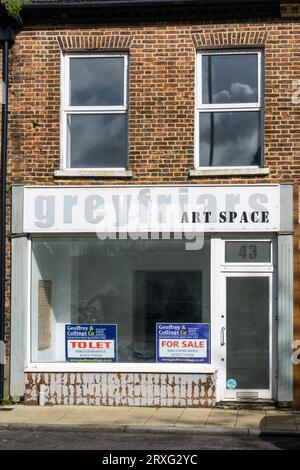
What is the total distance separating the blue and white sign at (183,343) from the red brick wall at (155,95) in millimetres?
2452

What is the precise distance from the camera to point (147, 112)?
1451 cm

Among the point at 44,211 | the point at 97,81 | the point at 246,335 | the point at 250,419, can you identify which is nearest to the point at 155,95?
the point at 97,81

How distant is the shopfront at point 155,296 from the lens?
14109 millimetres

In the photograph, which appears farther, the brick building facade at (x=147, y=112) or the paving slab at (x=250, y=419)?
the brick building facade at (x=147, y=112)

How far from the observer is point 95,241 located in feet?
48.0

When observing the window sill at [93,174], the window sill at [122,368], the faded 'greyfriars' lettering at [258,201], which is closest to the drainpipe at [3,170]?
the window sill at [122,368]

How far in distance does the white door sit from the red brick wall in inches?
69.0

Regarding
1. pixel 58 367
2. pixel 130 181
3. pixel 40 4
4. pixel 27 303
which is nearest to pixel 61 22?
pixel 40 4

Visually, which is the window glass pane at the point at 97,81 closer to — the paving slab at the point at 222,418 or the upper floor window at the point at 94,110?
the upper floor window at the point at 94,110

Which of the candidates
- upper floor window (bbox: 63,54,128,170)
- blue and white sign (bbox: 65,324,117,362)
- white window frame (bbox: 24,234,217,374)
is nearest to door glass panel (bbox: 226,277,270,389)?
white window frame (bbox: 24,234,217,374)

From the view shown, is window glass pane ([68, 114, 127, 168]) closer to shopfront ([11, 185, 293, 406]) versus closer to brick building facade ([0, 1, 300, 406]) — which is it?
brick building facade ([0, 1, 300, 406])

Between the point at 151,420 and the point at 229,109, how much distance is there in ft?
17.7

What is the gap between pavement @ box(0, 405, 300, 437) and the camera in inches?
474
